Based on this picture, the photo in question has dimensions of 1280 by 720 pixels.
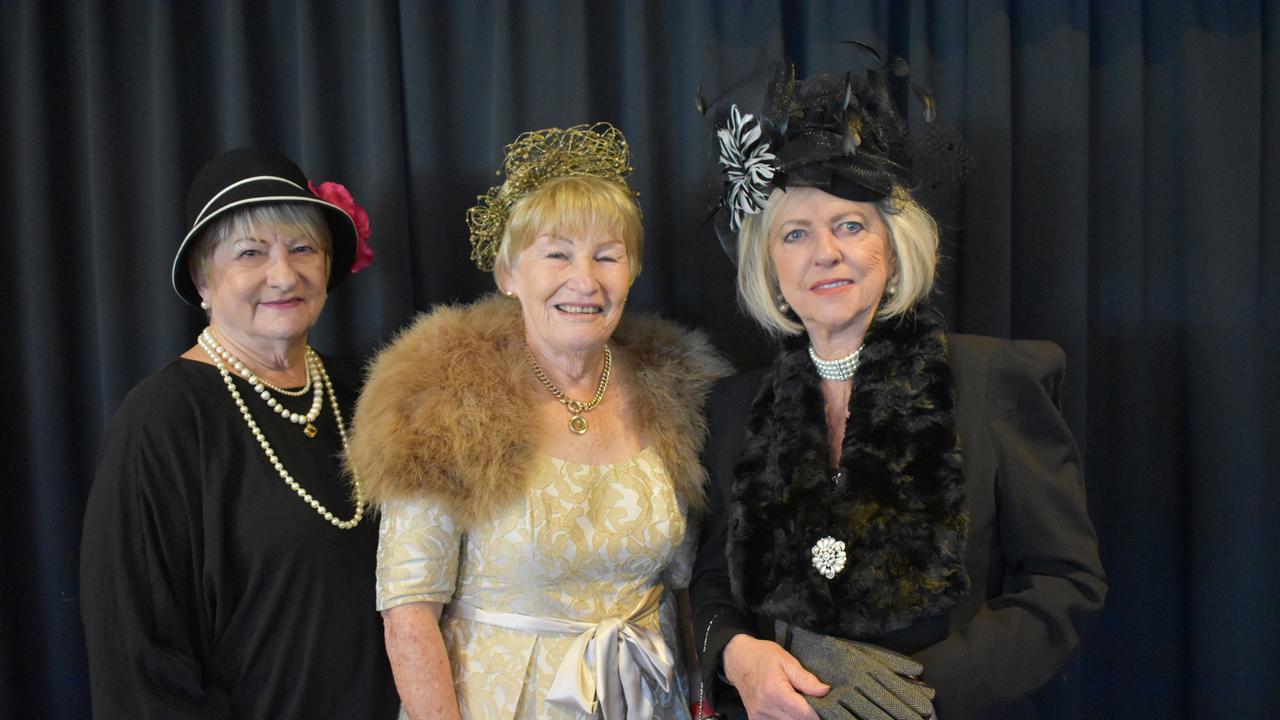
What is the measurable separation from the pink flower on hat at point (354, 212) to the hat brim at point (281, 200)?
2 cm

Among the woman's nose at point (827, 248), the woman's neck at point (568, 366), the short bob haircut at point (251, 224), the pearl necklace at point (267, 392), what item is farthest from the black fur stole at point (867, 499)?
the short bob haircut at point (251, 224)

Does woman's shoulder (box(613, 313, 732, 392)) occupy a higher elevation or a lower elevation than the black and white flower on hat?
lower

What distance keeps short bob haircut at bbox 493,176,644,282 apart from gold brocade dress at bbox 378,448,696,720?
1.46ft

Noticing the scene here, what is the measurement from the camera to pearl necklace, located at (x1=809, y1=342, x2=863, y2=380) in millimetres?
1633

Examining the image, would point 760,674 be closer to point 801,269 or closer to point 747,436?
point 747,436

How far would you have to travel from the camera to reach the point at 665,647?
1.73 m

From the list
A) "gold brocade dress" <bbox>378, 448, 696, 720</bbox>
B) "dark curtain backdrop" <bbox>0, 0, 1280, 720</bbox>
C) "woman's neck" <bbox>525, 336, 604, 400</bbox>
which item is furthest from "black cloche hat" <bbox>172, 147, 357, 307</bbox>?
"gold brocade dress" <bbox>378, 448, 696, 720</bbox>

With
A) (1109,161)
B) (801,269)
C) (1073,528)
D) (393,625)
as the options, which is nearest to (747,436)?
(801,269)

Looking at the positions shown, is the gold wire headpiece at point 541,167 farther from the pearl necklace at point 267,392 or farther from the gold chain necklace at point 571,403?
the pearl necklace at point 267,392

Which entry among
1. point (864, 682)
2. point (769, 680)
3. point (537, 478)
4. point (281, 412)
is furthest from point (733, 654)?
point (281, 412)

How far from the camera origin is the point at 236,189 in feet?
5.57

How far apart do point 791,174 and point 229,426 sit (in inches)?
46.1

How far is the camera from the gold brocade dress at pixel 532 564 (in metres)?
1.60

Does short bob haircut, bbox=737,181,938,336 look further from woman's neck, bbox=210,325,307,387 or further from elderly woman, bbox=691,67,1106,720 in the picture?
woman's neck, bbox=210,325,307,387
